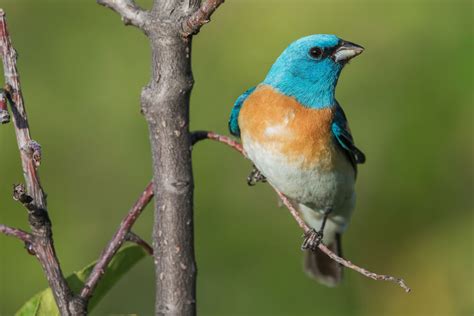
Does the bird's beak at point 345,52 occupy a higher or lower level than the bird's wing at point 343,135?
higher

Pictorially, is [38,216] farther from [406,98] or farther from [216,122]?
[406,98]

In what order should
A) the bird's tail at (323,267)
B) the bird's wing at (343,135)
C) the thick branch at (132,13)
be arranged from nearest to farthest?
the thick branch at (132,13) → the bird's wing at (343,135) → the bird's tail at (323,267)

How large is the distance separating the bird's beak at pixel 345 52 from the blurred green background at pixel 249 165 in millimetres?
1053

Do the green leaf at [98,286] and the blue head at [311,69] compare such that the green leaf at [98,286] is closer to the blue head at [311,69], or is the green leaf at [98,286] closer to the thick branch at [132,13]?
the thick branch at [132,13]

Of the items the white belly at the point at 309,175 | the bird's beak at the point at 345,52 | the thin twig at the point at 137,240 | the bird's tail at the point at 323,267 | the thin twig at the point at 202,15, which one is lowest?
the bird's tail at the point at 323,267

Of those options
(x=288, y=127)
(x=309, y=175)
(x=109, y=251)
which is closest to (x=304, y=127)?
(x=288, y=127)

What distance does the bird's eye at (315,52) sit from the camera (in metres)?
3.30

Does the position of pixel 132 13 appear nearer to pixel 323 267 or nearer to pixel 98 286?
pixel 98 286

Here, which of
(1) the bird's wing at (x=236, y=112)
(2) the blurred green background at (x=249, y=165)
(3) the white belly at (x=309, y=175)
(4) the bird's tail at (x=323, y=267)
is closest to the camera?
(3) the white belly at (x=309, y=175)

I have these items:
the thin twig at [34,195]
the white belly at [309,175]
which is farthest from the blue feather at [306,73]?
the thin twig at [34,195]

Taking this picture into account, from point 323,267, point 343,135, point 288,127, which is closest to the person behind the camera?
point 288,127

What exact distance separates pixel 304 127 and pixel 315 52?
1.12 ft

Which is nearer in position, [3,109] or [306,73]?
[3,109]

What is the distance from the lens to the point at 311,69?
3.31 meters
